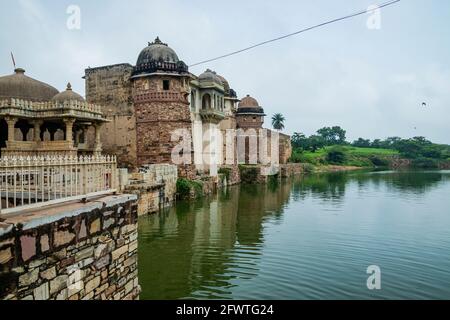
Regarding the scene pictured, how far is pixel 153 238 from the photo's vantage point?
12289mm

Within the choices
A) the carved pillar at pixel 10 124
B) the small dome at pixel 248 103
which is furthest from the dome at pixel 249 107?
the carved pillar at pixel 10 124

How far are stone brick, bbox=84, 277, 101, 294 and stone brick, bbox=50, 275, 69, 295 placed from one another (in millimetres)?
444

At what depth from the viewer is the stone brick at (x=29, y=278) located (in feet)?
12.4

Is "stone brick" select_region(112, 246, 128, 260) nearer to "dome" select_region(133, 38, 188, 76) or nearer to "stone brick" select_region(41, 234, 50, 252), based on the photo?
"stone brick" select_region(41, 234, 50, 252)

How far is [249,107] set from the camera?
37.5 meters

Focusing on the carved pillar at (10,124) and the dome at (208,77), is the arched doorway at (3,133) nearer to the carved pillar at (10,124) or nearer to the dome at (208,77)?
the carved pillar at (10,124)

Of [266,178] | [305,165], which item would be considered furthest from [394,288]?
[305,165]

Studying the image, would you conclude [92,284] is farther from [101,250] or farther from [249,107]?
[249,107]

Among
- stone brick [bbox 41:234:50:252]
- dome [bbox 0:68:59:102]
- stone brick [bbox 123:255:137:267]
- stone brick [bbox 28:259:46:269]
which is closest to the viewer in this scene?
stone brick [bbox 28:259:46:269]

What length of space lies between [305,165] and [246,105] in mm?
18075

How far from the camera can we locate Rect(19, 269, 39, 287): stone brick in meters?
3.78

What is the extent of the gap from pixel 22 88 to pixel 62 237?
636 inches

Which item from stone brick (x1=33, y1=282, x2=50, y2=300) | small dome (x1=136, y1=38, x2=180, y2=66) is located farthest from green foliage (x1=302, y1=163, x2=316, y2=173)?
stone brick (x1=33, y1=282, x2=50, y2=300)
